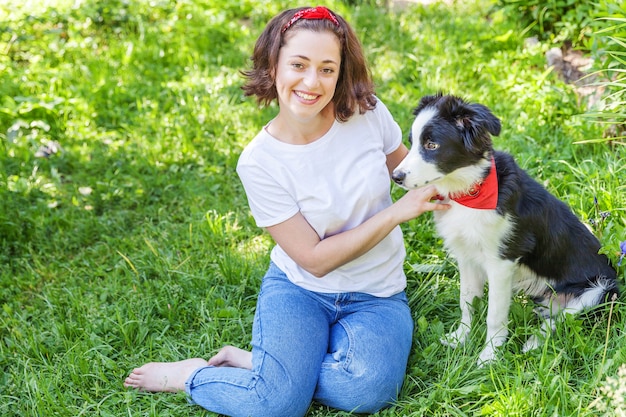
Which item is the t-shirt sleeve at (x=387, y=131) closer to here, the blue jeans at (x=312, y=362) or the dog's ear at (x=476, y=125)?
the dog's ear at (x=476, y=125)

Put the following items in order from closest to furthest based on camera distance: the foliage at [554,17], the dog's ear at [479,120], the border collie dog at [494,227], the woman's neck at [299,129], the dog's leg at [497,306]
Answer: the dog's ear at [479,120], the border collie dog at [494,227], the dog's leg at [497,306], the woman's neck at [299,129], the foliage at [554,17]

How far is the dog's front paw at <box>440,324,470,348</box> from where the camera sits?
276 centimetres

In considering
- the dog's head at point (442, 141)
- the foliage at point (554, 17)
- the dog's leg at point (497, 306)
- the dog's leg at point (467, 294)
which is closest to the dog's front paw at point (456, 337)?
the dog's leg at point (467, 294)

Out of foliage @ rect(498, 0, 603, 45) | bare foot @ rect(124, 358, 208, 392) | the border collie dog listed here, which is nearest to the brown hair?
the border collie dog

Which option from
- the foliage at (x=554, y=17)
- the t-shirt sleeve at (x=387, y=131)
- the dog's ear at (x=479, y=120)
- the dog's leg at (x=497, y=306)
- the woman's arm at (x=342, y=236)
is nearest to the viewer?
the dog's ear at (x=479, y=120)

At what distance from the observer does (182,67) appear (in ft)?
19.0

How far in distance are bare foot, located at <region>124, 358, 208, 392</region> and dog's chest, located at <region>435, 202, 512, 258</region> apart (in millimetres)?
1203

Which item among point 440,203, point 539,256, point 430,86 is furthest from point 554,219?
point 430,86

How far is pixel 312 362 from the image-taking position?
2600 millimetres

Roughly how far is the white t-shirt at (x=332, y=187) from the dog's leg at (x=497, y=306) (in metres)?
0.43

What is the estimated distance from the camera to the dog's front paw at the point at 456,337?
2.76 m

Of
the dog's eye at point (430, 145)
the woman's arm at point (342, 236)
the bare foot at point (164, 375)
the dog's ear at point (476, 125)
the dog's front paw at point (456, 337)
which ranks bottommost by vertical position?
the bare foot at point (164, 375)

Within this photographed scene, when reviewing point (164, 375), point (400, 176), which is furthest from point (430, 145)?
point (164, 375)

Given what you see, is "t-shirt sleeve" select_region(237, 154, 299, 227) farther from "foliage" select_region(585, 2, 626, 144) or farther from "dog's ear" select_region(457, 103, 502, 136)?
"foliage" select_region(585, 2, 626, 144)
